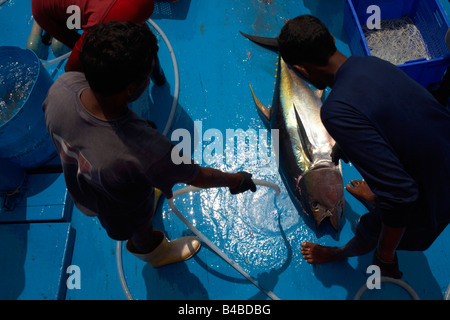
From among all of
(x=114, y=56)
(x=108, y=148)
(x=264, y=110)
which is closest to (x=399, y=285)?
(x=264, y=110)

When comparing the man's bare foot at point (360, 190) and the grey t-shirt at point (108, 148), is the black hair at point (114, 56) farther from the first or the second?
the man's bare foot at point (360, 190)

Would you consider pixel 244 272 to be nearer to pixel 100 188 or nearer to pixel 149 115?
pixel 100 188

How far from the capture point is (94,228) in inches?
111

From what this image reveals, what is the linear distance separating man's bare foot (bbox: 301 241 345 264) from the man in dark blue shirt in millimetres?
877

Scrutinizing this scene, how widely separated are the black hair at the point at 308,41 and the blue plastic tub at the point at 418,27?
58.3 inches

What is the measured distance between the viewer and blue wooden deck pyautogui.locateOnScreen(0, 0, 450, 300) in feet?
8.24

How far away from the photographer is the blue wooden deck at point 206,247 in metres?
2.51

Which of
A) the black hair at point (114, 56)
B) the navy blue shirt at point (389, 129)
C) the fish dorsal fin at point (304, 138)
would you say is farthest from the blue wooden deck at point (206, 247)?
the black hair at point (114, 56)

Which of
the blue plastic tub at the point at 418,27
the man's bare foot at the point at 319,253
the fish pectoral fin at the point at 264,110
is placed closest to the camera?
the man's bare foot at the point at 319,253

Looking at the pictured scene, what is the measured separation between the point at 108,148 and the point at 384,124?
1.18m

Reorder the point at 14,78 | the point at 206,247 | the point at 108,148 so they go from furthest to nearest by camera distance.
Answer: the point at 14,78 < the point at 206,247 < the point at 108,148

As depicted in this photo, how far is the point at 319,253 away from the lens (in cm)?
250

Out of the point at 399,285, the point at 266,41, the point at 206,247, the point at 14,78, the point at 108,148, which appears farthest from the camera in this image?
the point at 266,41

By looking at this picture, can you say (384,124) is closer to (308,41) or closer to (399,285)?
(308,41)
